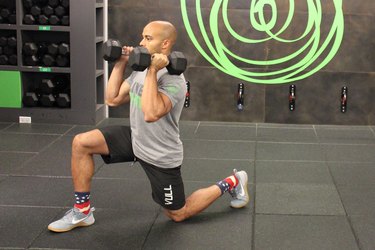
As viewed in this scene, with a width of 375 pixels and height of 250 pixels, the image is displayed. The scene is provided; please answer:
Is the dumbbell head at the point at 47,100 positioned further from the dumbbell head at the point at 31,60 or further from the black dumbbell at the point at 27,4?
the black dumbbell at the point at 27,4

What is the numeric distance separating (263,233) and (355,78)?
398cm

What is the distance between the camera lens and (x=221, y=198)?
4.61m

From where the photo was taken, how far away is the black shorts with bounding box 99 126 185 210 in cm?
384

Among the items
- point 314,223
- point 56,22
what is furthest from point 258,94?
point 314,223

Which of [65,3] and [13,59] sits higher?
[65,3]

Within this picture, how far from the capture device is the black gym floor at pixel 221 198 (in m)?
3.80

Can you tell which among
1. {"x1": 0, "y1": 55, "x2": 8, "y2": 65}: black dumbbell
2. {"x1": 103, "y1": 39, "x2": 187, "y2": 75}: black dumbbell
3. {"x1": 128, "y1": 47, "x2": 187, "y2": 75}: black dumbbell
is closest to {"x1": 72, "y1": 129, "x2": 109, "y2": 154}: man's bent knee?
{"x1": 103, "y1": 39, "x2": 187, "y2": 75}: black dumbbell

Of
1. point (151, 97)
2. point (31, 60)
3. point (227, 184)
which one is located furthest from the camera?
point (31, 60)

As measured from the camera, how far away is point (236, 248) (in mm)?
3660

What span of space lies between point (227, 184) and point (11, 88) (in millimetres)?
3863

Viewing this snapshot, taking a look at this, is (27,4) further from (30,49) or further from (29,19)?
(30,49)

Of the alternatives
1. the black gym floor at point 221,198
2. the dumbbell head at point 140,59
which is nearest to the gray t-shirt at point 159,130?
the dumbbell head at point 140,59

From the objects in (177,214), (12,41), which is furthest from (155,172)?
(12,41)

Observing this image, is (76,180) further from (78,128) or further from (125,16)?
(125,16)
